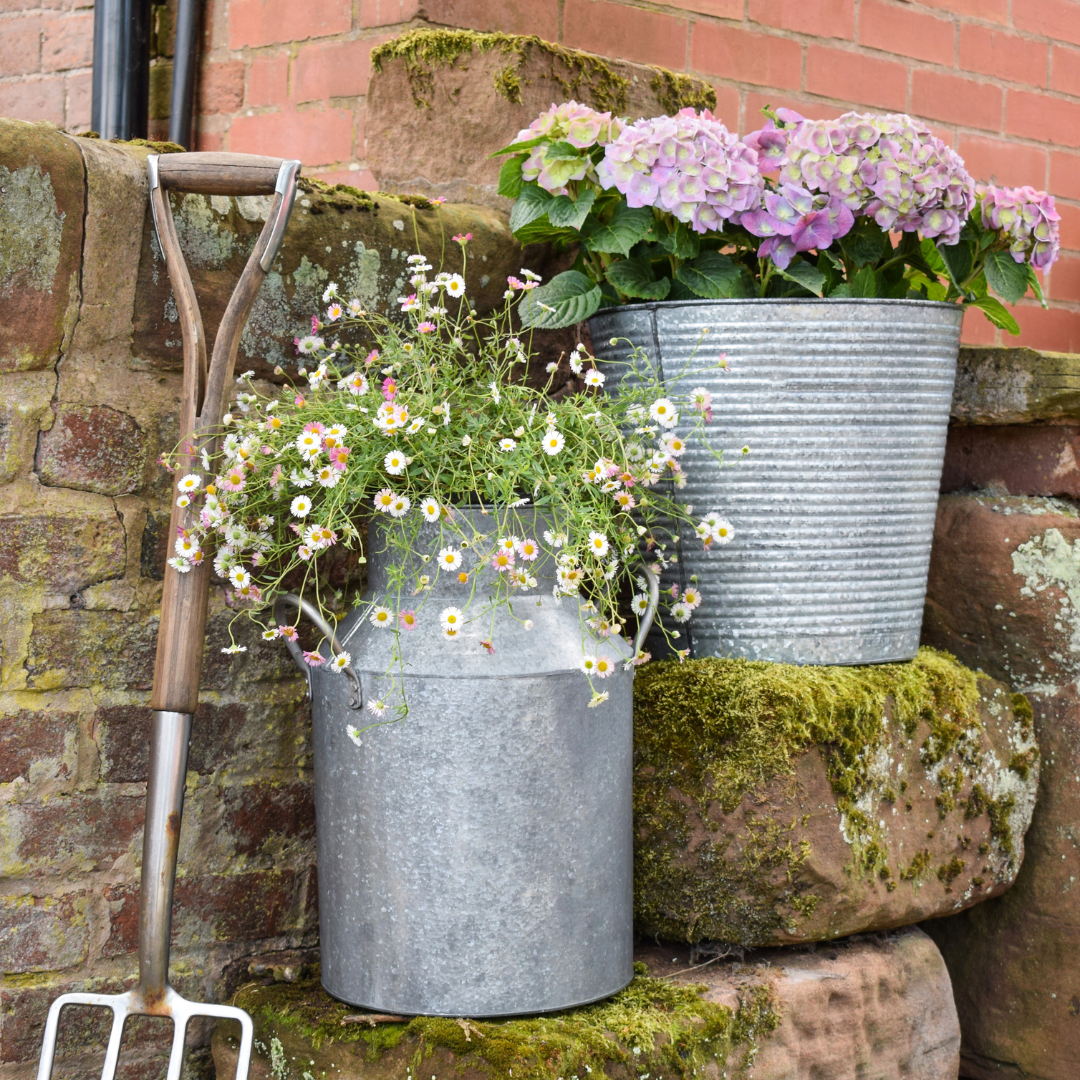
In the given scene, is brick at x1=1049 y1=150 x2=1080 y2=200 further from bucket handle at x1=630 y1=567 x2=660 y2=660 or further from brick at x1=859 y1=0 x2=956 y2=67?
bucket handle at x1=630 y1=567 x2=660 y2=660

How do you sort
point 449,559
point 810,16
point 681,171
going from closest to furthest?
point 449,559, point 681,171, point 810,16

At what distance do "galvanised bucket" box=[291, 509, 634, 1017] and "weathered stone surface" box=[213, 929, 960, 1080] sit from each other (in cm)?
5

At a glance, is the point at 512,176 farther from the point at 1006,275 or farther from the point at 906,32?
the point at 906,32

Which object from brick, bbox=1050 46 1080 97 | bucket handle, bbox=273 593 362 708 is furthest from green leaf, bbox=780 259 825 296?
brick, bbox=1050 46 1080 97

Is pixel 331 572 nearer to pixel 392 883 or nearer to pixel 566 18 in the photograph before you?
pixel 392 883

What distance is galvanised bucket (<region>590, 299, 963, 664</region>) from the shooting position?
1556 millimetres

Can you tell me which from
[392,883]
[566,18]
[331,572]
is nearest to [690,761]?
[392,883]

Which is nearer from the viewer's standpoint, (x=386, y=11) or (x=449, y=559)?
(x=449, y=559)

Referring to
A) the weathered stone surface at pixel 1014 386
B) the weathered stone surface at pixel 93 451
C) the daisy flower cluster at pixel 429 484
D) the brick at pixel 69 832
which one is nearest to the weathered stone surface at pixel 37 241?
the weathered stone surface at pixel 93 451

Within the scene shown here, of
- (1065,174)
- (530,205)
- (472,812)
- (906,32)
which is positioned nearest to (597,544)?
(472,812)

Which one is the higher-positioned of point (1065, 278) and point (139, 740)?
point (1065, 278)

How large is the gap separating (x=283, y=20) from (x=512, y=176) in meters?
0.99

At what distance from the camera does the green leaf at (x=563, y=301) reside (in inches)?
62.8

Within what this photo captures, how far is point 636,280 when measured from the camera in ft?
5.26
